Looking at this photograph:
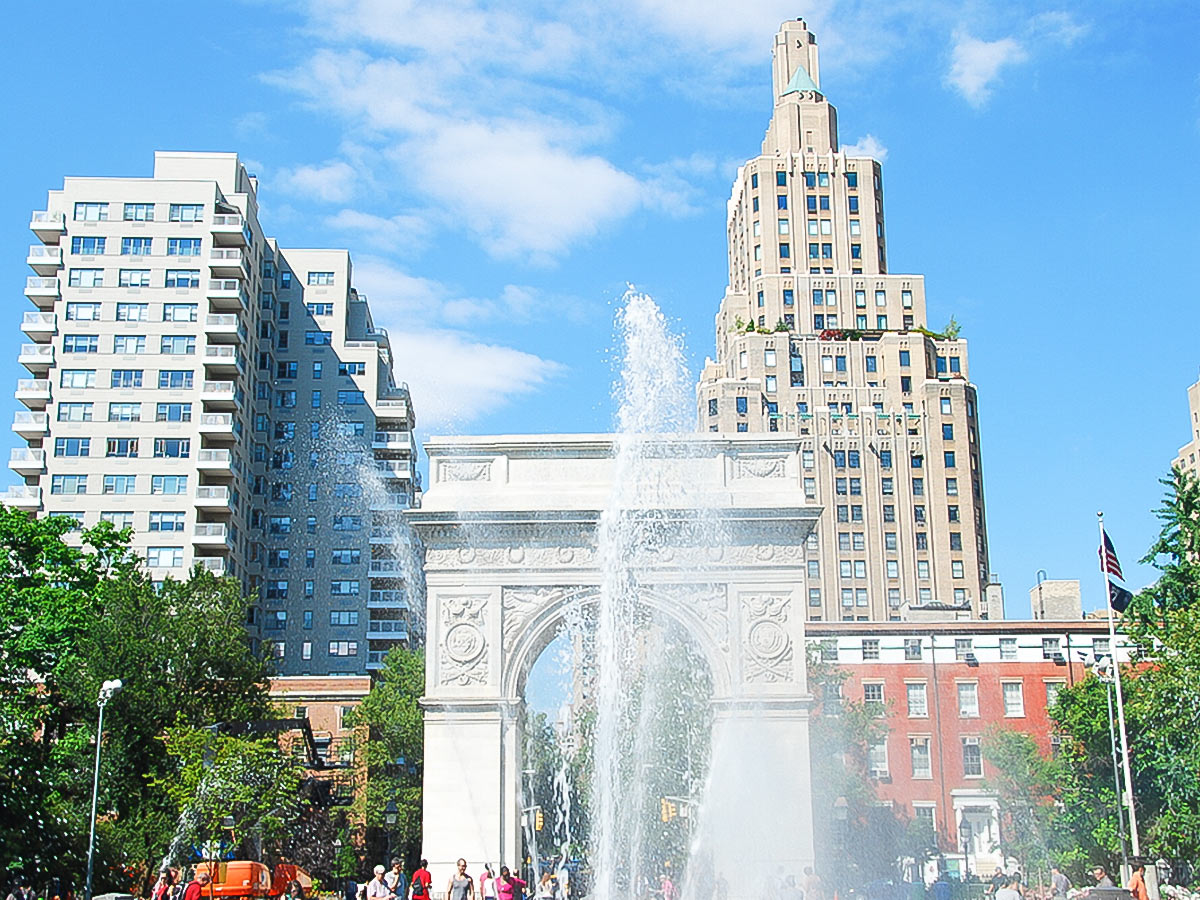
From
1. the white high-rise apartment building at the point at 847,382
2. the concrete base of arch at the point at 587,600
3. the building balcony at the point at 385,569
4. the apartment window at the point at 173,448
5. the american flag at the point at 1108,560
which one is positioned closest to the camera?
the concrete base of arch at the point at 587,600

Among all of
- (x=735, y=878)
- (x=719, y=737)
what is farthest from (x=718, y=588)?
(x=735, y=878)

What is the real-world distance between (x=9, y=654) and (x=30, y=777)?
12.1m

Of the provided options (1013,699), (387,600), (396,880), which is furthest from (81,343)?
(396,880)

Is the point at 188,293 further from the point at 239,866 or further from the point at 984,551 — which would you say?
the point at 984,551

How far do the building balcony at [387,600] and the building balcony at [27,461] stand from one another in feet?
58.2

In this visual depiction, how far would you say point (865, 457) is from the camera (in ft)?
275

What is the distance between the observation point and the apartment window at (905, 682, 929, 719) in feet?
185

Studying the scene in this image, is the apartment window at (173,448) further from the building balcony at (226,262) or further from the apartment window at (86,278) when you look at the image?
the building balcony at (226,262)

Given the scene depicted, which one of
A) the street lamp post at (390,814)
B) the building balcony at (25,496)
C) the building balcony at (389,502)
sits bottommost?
the street lamp post at (390,814)

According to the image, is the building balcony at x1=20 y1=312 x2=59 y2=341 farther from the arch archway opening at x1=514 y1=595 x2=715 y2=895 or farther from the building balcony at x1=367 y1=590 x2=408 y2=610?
the arch archway opening at x1=514 y1=595 x2=715 y2=895

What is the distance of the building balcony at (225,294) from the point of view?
227ft

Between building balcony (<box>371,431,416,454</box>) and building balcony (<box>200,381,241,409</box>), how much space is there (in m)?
10.2

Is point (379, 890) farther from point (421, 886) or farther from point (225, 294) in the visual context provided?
point (225, 294)

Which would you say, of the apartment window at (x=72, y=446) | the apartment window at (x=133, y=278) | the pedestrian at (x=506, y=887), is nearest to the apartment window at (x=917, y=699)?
the pedestrian at (x=506, y=887)
